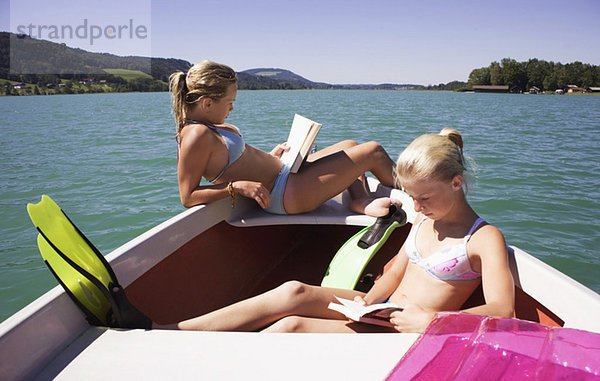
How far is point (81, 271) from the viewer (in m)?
1.38

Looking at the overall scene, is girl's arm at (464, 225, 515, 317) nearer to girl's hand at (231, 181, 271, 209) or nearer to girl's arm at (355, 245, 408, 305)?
girl's arm at (355, 245, 408, 305)

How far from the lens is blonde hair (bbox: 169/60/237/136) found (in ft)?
8.00

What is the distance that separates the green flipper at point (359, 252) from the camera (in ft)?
7.19

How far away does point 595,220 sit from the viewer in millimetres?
6094

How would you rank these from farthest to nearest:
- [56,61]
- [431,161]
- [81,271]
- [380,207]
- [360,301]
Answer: [56,61], [380,207], [360,301], [431,161], [81,271]

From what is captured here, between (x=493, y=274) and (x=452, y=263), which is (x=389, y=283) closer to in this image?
(x=452, y=263)

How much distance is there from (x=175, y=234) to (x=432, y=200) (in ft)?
4.03

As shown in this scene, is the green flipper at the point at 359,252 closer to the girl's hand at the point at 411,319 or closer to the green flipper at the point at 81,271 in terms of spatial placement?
the girl's hand at the point at 411,319

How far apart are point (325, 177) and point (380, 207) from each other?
15.6 inches

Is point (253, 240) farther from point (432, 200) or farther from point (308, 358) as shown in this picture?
point (308, 358)

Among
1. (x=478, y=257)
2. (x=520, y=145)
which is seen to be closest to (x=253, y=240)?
(x=478, y=257)

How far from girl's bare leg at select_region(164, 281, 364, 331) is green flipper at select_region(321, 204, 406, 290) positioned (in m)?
0.44

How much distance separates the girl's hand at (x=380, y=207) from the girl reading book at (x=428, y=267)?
76 centimetres

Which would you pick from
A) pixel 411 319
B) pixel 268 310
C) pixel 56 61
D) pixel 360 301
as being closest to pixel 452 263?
pixel 411 319
